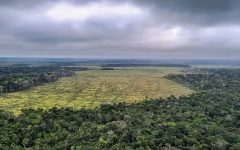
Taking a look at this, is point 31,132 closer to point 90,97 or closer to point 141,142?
point 141,142

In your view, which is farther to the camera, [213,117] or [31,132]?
[213,117]

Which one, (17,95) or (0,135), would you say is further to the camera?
(17,95)

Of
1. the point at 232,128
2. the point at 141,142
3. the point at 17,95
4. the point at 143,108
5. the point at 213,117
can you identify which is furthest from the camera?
the point at 17,95

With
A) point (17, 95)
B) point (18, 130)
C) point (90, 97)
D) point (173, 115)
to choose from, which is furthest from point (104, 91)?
point (18, 130)

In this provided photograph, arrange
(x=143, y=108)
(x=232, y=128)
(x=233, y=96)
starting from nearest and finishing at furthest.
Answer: (x=232, y=128) → (x=143, y=108) → (x=233, y=96)

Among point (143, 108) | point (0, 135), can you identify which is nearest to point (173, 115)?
point (143, 108)

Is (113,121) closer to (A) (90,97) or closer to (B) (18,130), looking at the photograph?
(B) (18,130)
